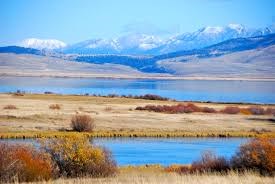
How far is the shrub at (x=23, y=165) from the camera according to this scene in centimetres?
2008

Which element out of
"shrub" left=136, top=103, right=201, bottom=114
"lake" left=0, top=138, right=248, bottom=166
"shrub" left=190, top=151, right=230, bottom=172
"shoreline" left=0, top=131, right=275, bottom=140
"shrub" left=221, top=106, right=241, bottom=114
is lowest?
"lake" left=0, top=138, right=248, bottom=166

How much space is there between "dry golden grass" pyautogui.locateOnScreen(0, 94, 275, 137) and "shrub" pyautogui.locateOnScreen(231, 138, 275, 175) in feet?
88.3

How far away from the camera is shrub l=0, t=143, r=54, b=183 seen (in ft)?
65.9

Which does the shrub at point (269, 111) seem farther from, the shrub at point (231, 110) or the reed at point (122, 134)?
the reed at point (122, 134)

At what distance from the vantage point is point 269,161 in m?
24.0

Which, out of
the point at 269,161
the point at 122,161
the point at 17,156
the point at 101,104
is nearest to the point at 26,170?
the point at 17,156

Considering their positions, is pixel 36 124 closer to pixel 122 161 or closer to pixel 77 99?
pixel 122 161

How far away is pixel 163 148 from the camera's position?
45.0 metres

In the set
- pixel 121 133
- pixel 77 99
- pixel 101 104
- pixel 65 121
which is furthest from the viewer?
pixel 77 99

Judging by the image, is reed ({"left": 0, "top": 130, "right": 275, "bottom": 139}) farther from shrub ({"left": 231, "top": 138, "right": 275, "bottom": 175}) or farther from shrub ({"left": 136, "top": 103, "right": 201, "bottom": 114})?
shrub ({"left": 231, "top": 138, "right": 275, "bottom": 175})

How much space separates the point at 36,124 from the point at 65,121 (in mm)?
4062

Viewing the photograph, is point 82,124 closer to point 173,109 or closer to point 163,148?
point 163,148

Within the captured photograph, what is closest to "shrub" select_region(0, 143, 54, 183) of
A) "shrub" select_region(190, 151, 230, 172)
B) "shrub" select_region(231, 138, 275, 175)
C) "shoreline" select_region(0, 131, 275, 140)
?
"shrub" select_region(190, 151, 230, 172)

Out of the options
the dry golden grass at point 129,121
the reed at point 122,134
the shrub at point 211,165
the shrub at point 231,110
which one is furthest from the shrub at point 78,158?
the shrub at point 231,110
